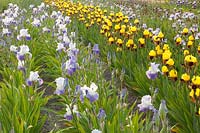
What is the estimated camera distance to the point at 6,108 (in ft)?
11.4

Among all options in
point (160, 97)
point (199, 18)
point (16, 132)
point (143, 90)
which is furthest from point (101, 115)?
point (199, 18)

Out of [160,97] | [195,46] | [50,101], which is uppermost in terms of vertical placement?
[195,46]

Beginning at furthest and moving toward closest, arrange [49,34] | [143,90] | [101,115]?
[49,34] < [143,90] < [101,115]

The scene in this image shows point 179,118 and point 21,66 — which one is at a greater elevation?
point 21,66

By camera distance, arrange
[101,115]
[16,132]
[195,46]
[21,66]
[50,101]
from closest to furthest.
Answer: [101,115] → [16,132] → [21,66] → [50,101] → [195,46]

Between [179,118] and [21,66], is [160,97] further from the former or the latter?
[21,66]

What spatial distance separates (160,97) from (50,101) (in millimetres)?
1660

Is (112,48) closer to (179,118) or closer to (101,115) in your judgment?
(179,118)

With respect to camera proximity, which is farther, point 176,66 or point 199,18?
point 199,18

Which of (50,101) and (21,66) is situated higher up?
(21,66)

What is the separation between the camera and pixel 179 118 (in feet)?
11.5

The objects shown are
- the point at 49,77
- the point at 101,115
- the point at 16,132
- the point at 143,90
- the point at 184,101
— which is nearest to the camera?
the point at 101,115

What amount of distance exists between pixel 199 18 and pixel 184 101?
4724 mm

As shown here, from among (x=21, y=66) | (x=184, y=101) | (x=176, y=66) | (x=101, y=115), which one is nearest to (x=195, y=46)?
(x=176, y=66)
